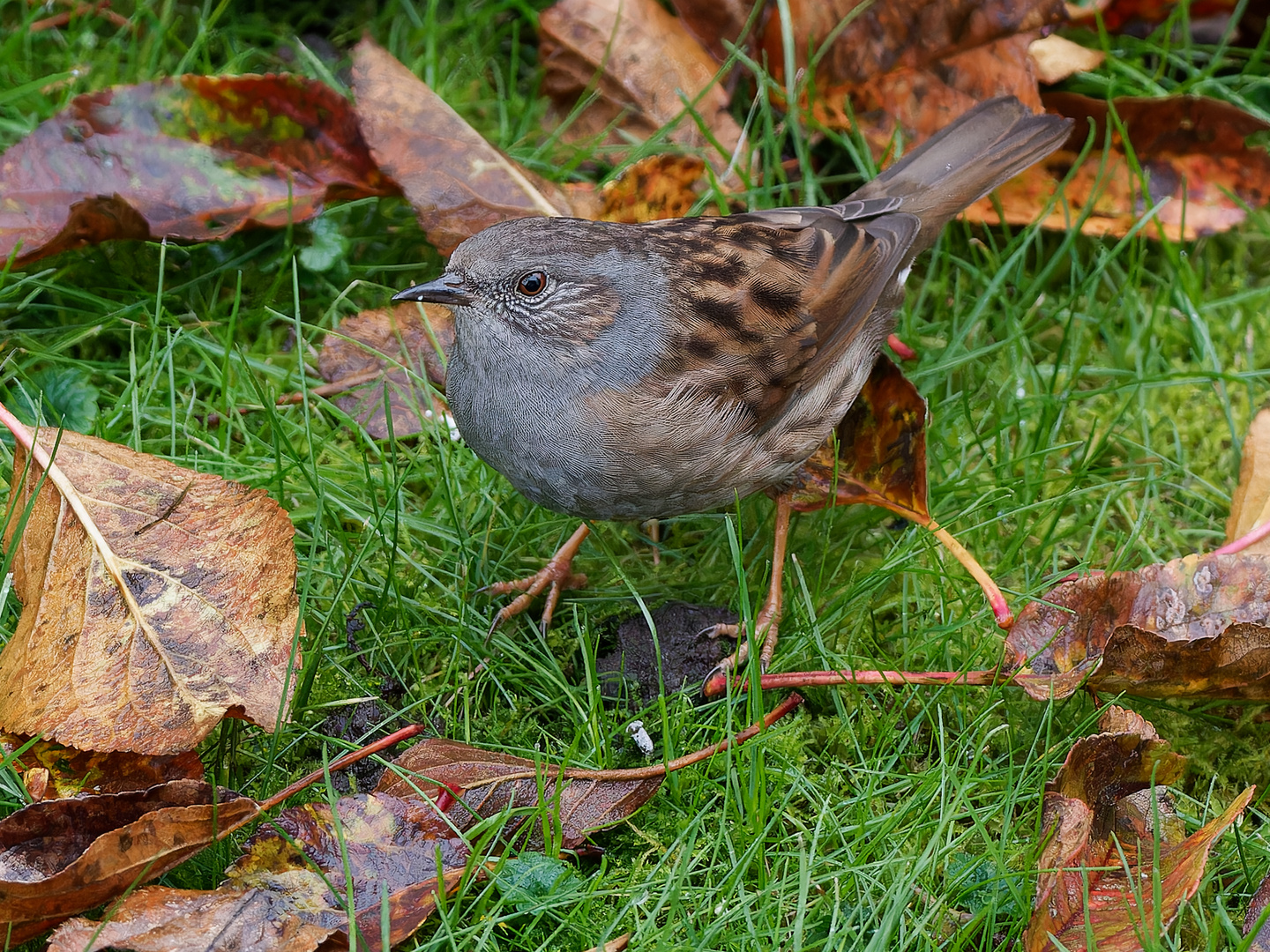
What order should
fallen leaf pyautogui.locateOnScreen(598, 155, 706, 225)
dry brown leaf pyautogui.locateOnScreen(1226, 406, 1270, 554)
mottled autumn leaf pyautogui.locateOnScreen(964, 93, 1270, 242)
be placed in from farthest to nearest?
mottled autumn leaf pyautogui.locateOnScreen(964, 93, 1270, 242)
fallen leaf pyautogui.locateOnScreen(598, 155, 706, 225)
dry brown leaf pyautogui.locateOnScreen(1226, 406, 1270, 554)

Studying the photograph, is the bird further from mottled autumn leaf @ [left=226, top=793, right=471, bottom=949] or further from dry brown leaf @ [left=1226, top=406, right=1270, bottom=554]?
dry brown leaf @ [left=1226, top=406, right=1270, bottom=554]

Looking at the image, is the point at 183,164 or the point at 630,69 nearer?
the point at 183,164

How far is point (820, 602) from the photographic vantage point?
178 inches

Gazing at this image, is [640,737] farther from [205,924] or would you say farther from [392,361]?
[392,361]

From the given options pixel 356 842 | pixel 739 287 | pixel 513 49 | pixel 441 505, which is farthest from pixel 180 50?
pixel 356 842

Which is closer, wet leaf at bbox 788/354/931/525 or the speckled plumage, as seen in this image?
the speckled plumage

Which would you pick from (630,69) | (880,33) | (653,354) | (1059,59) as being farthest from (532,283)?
(1059,59)

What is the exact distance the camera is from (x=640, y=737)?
400cm

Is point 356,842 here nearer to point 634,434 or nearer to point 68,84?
point 634,434

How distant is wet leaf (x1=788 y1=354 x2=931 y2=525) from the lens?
4516mm

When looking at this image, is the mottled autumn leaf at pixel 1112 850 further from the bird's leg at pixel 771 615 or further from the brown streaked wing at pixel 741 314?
the brown streaked wing at pixel 741 314

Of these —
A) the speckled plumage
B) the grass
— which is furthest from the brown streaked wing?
the grass

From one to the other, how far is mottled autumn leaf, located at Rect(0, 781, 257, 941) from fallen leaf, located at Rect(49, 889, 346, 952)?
7 cm

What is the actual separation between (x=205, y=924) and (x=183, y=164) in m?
3.28
